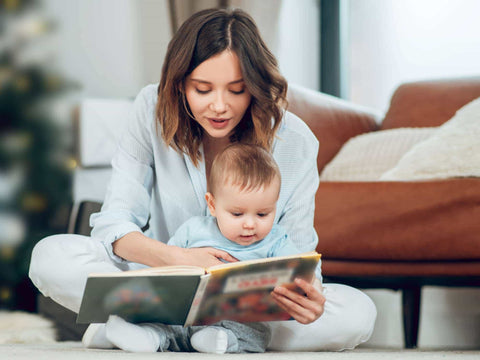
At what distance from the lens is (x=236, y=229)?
3.68 feet

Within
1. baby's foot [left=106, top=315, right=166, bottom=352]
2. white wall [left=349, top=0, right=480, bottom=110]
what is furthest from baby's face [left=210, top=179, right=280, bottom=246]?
white wall [left=349, top=0, right=480, bottom=110]

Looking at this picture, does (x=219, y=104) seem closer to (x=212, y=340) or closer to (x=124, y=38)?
(x=212, y=340)

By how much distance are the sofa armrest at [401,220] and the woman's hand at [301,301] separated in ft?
2.08

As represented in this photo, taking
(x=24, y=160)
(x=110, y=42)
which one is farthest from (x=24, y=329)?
(x=110, y=42)

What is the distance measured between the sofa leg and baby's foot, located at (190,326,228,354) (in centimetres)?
95

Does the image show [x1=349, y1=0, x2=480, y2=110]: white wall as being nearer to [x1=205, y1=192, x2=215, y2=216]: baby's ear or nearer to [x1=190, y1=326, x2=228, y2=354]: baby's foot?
[x1=205, y1=192, x2=215, y2=216]: baby's ear

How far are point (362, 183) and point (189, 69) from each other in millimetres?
747

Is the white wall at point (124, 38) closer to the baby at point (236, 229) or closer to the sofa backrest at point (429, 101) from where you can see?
the sofa backrest at point (429, 101)

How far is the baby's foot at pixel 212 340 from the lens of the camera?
1042 mm

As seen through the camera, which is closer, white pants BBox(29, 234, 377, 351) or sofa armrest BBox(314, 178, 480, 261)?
white pants BBox(29, 234, 377, 351)

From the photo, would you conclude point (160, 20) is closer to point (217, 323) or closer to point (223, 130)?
point (223, 130)

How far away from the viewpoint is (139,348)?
1.02 m

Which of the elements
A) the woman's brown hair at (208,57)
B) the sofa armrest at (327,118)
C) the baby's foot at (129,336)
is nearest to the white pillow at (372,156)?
the sofa armrest at (327,118)

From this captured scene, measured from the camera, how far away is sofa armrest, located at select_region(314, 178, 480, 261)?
158cm
